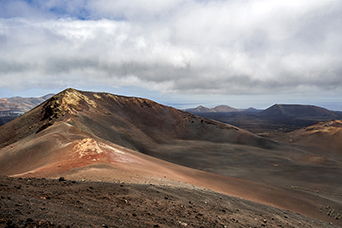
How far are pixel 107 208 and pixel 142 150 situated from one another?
29877 millimetres

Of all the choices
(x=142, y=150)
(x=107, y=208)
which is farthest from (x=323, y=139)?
(x=107, y=208)

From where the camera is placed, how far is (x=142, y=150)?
35.4 m

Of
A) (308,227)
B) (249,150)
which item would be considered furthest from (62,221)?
(249,150)

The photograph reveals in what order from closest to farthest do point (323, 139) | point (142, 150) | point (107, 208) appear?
point (107, 208) → point (142, 150) → point (323, 139)

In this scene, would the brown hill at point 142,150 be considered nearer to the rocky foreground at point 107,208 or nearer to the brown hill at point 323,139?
the rocky foreground at point 107,208

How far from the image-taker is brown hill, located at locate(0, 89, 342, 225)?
13.9m

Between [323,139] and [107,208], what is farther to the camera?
[323,139]

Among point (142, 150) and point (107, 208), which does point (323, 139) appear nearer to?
point (142, 150)

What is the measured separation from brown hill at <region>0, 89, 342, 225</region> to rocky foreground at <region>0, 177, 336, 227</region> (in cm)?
286

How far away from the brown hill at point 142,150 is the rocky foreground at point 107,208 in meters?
2.86

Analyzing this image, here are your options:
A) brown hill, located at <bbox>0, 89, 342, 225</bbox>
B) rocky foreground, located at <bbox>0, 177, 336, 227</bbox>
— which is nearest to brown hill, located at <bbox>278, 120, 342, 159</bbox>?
brown hill, located at <bbox>0, 89, 342, 225</bbox>

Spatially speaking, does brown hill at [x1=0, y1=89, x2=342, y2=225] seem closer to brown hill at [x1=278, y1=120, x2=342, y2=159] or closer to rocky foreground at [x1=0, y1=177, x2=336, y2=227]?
rocky foreground at [x1=0, y1=177, x2=336, y2=227]

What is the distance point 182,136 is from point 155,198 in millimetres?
40474

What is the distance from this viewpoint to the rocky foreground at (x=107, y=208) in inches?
173
